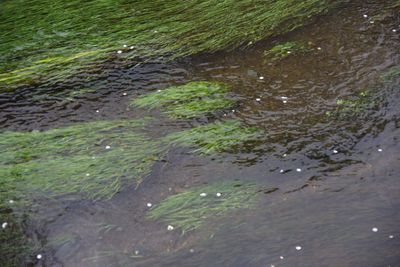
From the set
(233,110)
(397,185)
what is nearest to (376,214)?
(397,185)

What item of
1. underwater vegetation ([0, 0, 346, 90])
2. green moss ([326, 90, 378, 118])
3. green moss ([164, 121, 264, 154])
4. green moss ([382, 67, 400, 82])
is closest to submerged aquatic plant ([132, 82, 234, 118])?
green moss ([164, 121, 264, 154])

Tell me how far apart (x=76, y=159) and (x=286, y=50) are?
8.60ft

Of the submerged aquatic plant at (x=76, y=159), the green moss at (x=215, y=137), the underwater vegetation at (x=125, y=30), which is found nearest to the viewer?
the submerged aquatic plant at (x=76, y=159)

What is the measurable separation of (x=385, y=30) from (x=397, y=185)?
2511mm

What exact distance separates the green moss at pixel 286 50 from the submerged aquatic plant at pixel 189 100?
0.76 m

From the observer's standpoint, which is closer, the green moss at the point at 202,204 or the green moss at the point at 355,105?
the green moss at the point at 202,204

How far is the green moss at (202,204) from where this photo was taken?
372 cm

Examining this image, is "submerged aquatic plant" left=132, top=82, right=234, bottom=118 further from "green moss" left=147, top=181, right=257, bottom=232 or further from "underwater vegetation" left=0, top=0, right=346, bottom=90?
"green moss" left=147, top=181, right=257, bottom=232

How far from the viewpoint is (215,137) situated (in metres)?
4.46

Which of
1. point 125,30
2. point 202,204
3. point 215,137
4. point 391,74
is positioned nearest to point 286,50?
point 391,74

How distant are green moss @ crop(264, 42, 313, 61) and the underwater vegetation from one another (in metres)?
0.28

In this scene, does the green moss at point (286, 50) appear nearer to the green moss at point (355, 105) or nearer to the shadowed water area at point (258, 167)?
the shadowed water area at point (258, 167)

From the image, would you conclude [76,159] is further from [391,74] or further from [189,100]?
[391,74]

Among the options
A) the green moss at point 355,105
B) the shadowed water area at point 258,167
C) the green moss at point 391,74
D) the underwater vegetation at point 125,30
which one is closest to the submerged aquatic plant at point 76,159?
the shadowed water area at point 258,167
